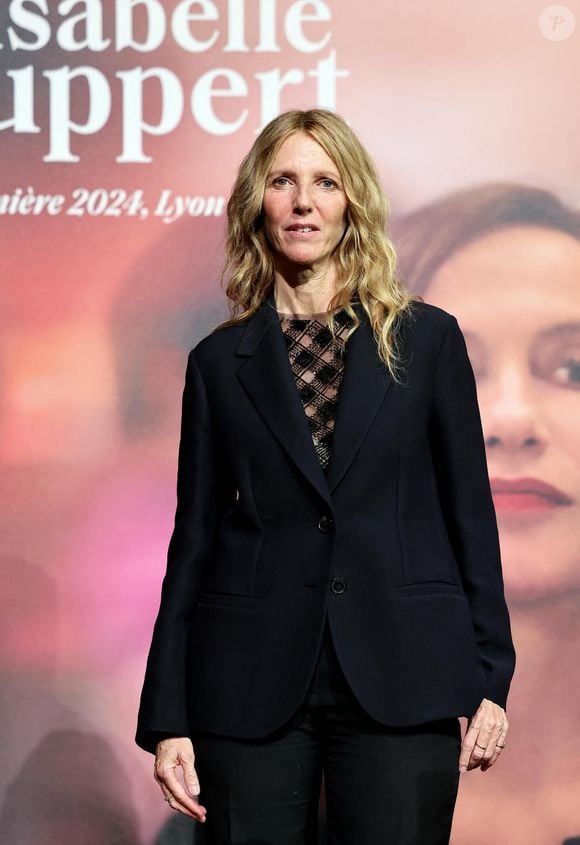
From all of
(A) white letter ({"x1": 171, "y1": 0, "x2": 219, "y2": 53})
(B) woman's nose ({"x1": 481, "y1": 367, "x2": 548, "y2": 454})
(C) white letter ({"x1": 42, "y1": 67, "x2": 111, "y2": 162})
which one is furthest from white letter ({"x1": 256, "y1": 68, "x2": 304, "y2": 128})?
(B) woman's nose ({"x1": 481, "y1": 367, "x2": 548, "y2": 454})

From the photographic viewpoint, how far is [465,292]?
295cm

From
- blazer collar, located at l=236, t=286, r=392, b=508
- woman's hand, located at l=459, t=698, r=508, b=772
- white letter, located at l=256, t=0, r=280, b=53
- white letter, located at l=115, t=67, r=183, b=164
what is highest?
white letter, located at l=256, t=0, r=280, b=53

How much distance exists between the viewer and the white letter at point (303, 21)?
2.96 metres

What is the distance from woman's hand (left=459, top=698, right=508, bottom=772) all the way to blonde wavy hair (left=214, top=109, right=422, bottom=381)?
54 centimetres

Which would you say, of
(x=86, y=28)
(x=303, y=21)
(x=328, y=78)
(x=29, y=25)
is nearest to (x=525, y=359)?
(x=328, y=78)

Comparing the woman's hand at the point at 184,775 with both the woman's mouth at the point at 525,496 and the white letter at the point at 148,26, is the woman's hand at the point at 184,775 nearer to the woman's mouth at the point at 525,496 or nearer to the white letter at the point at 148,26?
the woman's mouth at the point at 525,496

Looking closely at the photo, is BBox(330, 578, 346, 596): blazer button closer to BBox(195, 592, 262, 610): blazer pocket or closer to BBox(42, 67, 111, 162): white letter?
BBox(195, 592, 262, 610): blazer pocket

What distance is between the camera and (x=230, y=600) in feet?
6.12

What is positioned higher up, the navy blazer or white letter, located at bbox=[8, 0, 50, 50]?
white letter, located at bbox=[8, 0, 50, 50]

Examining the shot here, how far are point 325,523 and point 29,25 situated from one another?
1715mm

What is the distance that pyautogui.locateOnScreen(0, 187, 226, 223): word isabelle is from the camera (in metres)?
3.01

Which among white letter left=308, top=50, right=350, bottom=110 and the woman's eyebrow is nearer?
the woman's eyebrow

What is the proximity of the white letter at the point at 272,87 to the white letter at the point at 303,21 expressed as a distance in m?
0.07

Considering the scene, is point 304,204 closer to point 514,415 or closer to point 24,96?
point 514,415
